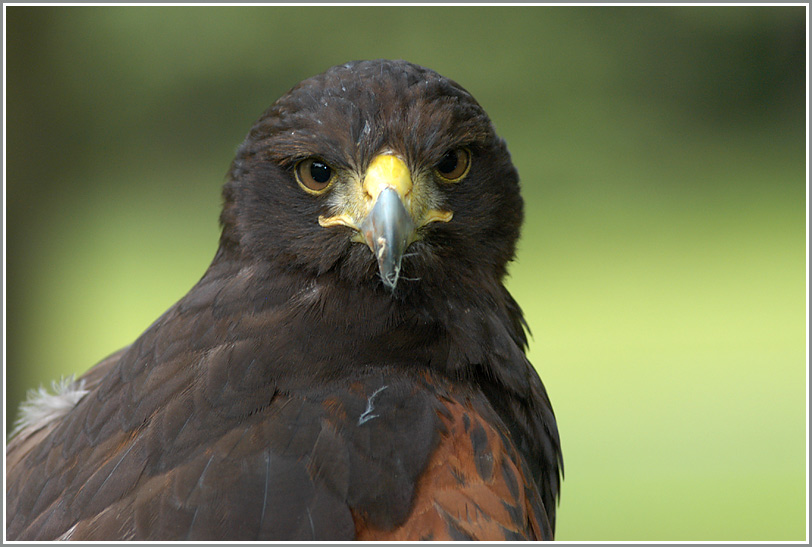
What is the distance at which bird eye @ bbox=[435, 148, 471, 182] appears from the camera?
1.81 m

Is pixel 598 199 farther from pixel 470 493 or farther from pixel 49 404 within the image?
pixel 470 493

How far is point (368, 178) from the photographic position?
5.59ft

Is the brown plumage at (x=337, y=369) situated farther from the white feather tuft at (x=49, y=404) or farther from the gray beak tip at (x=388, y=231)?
the white feather tuft at (x=49, y=404)

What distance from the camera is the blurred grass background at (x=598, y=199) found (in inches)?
203

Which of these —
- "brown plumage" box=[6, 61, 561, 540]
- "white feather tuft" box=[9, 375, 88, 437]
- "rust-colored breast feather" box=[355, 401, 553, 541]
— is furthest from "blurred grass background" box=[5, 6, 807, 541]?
"rust-colored breast feather" box=[355, 401, 553, 541]

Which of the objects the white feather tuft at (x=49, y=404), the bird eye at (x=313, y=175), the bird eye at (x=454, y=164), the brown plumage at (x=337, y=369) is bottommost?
the white feather tuft at (x=49, y=404)

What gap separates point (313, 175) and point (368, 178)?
0.14 metres

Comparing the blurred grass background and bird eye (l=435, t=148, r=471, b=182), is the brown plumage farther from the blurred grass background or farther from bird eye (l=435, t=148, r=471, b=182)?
the blurred grass background

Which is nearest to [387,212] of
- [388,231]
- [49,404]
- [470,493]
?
[388,231]

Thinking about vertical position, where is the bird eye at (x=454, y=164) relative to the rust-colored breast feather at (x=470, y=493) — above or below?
above

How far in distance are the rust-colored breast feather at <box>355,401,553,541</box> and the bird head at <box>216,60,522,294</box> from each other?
0.33m

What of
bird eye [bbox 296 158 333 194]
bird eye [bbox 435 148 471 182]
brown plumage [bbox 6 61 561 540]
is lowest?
brown plumage [bbox 6 61 561 540]

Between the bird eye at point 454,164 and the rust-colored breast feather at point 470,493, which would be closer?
the rust-colored breast feather at point 470,493

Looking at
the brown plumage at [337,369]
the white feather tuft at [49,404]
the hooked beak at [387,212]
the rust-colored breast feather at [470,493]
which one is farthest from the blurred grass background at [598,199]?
the rust-colored breast feather at [470,493]
